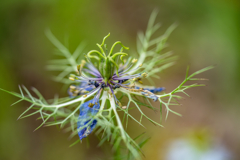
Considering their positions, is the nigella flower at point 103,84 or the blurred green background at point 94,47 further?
the blurred green background at point 94,47

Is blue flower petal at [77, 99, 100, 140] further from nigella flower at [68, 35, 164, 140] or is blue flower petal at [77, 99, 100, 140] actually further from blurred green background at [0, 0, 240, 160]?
blurred green background at [0, 0, 240, 160]

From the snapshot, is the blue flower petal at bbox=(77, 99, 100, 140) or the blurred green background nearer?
the blue flower petal at bbox=(77, 99, 100, 140)

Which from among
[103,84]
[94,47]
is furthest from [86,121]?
[94,47]

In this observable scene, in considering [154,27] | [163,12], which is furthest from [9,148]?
[163,12]

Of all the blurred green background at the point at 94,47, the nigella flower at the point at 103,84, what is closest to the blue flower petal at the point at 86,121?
the nigella flower at the point at 103,84

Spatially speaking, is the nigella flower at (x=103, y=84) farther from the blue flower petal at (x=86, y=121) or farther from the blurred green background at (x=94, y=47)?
the blurred green background at (x=94, y=47)

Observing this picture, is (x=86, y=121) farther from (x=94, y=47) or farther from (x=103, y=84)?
(x=94, y=47)

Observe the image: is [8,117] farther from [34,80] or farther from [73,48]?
[73,48]

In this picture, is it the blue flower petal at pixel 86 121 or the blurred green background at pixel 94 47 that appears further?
the blurred green background at pixel 94 47

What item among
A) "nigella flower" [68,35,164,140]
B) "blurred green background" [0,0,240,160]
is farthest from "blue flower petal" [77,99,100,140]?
"blurred green background" [0,0,240,160]
